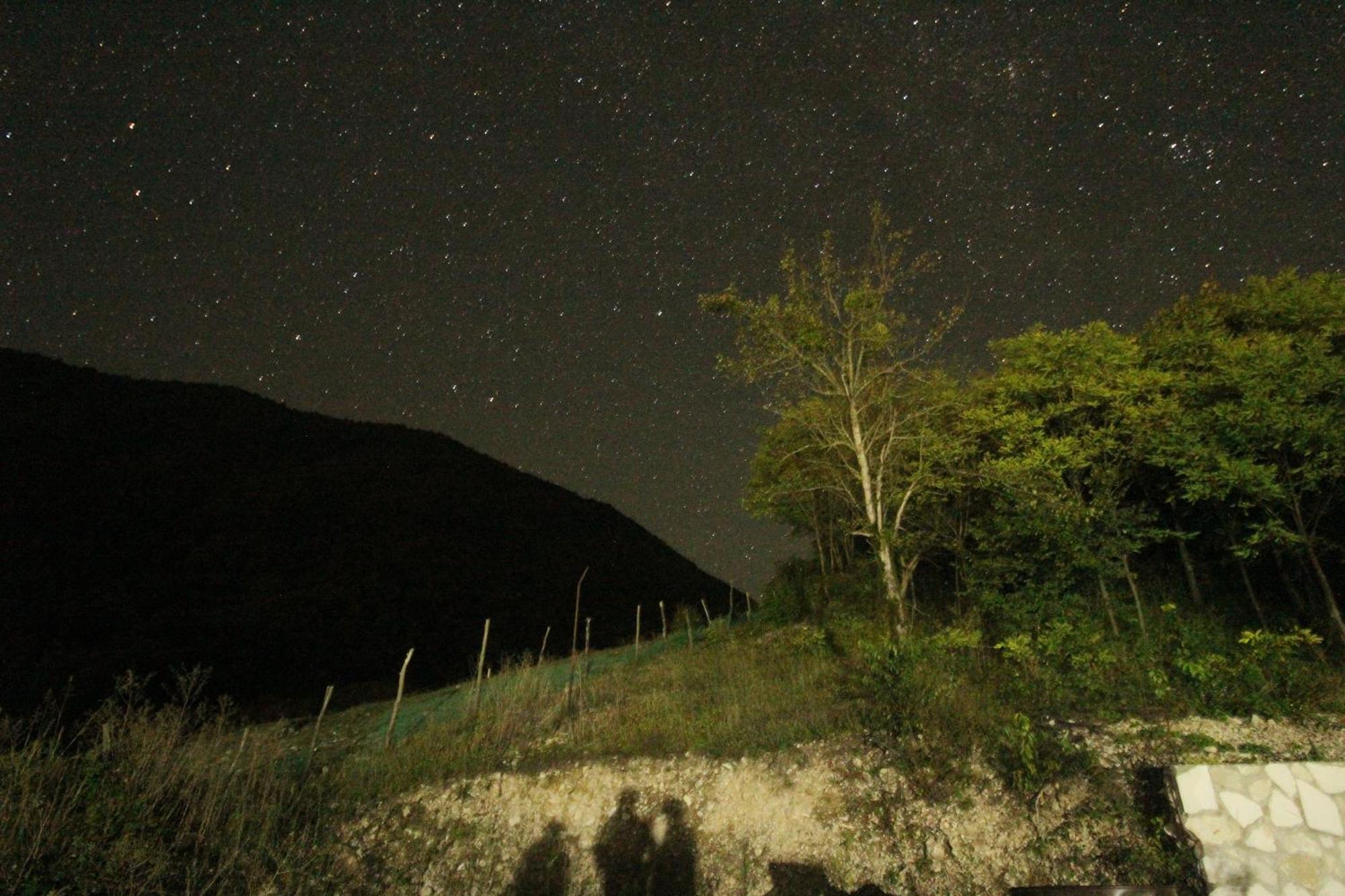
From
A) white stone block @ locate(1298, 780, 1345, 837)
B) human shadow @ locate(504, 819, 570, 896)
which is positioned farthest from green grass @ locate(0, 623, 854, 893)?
white stone block @ locate(1298, 780, 1345, 837)

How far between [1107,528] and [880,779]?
309 inches

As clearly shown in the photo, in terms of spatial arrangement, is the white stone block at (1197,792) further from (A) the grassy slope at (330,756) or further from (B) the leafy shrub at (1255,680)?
(B) the leafy shrub at (1255,680)

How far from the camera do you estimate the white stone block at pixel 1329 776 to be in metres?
5.72

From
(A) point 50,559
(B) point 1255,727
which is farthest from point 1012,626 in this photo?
(A) point 50,559

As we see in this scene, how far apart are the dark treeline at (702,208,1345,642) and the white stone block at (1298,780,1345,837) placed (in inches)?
190

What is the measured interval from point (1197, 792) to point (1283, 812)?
602 millimetres

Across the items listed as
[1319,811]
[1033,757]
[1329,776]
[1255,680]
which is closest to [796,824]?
[1033,757]

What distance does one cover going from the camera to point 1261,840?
5.71 metres

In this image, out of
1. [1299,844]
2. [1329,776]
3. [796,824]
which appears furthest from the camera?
[796,824]

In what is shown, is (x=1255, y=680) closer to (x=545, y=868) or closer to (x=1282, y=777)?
(x=1282, y=777)

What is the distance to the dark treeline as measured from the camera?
10953mm

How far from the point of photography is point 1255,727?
24.9 feet

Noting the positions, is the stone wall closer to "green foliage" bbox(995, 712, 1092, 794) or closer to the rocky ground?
the rocky ground

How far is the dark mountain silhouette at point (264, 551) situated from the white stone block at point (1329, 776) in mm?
27835
